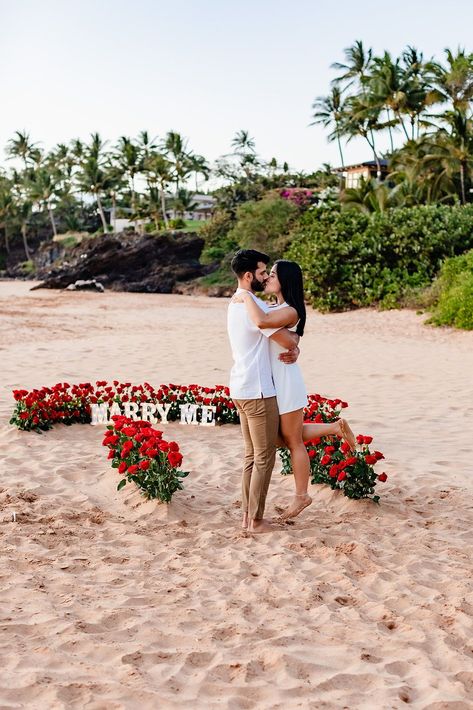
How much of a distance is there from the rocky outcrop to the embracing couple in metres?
34.8

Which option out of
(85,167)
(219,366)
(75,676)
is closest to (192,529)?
(75,676)

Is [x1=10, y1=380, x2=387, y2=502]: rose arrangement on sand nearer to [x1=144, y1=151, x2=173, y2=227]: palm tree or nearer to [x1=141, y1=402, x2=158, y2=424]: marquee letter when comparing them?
[x1=141, y1=402, x2=158, y2=424]: marquee letter

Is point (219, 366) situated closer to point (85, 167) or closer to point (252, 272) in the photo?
point (252, 272)

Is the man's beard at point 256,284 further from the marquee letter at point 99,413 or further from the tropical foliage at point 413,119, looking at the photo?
the tropical foliage at point 413,119

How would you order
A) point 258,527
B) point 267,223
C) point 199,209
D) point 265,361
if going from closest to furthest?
point 265,361
point 258,527
point 267,223
point 199,209

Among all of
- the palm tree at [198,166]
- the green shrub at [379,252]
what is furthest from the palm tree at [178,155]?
the green shrub at [379,252]

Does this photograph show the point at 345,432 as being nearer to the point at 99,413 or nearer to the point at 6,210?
the point at 99,413

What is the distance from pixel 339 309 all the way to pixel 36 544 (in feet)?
63.2

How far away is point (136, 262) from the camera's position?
1597 inches

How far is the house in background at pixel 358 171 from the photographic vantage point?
55034 mm

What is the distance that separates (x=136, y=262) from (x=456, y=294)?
25953 mm

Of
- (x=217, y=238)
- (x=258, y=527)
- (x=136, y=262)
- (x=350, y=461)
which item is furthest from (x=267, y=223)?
(x=258, y=527)

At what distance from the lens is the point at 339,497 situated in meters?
5.40

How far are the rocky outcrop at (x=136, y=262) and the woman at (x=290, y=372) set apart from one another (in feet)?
114
